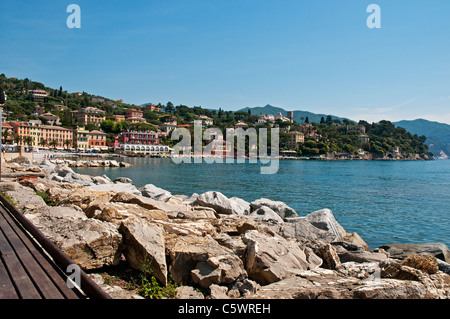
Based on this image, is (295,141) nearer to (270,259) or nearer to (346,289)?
(270,259)

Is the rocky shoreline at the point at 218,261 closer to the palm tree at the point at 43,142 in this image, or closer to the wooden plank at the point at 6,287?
the wooden plank at the point at 6,287

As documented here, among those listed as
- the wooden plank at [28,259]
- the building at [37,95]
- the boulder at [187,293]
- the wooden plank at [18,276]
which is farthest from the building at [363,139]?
the wooden plank at [18,276]

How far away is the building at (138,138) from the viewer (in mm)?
104875

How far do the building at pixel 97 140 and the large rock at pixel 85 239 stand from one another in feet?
327

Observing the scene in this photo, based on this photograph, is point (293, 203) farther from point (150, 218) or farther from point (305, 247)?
point (150, 218)

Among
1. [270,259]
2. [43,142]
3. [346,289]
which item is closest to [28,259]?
[270,259]

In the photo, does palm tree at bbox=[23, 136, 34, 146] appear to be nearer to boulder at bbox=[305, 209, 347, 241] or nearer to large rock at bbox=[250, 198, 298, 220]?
large rock at bbox=[250, 198, 298, 220]

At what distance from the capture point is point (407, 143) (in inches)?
6649

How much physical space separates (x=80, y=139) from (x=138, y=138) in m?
17.6

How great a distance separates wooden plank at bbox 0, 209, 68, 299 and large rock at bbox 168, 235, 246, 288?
6.11ft

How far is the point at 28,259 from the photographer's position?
396 centimetres

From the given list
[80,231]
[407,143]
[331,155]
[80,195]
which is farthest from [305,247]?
[407,143]
